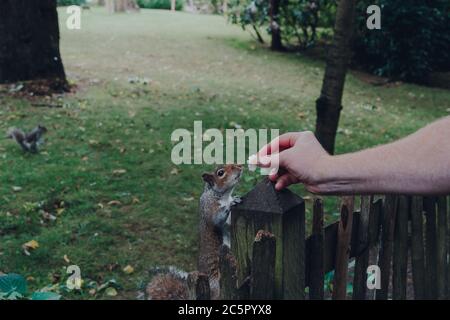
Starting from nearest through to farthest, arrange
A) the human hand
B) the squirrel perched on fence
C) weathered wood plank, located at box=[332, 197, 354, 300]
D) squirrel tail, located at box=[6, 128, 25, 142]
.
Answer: the human hand → weathered wood plank, located at box=[332, 197, 354, 300] → the squirrel perched on fence → squirrel tail, located at box=[6, 128, 25, 142]

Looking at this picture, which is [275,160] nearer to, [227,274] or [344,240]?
[227,274]

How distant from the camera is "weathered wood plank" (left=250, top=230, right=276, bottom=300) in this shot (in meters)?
1.78

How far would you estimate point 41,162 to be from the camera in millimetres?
6332

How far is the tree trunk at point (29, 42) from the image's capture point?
8.62m

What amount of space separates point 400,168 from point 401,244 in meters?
1.52

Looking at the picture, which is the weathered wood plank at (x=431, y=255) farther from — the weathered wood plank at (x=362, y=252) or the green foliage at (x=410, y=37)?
the green foliage at (x=410, y=37)

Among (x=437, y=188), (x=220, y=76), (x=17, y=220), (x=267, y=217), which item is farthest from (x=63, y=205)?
(x=220, y=76)

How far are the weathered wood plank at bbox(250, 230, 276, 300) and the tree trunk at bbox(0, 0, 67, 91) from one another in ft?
25.5

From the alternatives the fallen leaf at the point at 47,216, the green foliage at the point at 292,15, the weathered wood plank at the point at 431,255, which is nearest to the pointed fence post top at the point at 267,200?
the weathered wood plank at the point at 431,255

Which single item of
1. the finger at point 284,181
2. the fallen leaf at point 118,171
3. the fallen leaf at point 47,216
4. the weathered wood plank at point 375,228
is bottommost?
the fallen leaf at point 47,216

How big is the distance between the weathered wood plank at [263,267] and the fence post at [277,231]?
0.04m

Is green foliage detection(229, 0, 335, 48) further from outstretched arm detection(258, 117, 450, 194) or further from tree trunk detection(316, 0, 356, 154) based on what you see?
outstretched arm detection(258, 117, 450, 194)

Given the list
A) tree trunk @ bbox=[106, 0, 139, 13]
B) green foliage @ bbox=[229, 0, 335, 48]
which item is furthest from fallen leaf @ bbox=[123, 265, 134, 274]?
tree trunk @ bbox=[106, 0, 139, 13]

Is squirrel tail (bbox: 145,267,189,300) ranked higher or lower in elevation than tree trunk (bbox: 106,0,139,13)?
lower
